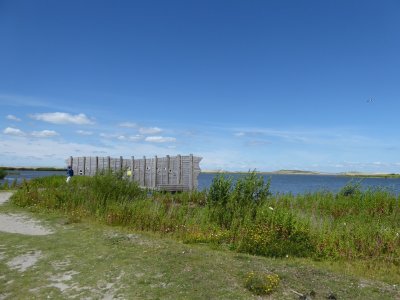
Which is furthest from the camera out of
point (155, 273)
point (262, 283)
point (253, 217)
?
point (253, 217)

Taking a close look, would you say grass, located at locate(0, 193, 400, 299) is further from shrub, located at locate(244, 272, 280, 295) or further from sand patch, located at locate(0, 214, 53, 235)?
sand patch, located at locate(0, 214, 53, 235)

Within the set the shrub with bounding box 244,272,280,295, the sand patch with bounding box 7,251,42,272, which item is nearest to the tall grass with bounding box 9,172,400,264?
the shrub with bounding box 244,272,280,295

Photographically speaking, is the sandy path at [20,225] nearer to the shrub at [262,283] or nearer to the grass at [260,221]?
the grass at [260,221]

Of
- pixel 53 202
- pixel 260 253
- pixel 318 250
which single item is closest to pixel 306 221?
pixel 318 250

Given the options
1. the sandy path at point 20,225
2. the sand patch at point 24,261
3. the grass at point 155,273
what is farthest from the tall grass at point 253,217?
the sand patch at point 24,261

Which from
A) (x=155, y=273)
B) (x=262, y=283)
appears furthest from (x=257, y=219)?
(x=262, y=283)

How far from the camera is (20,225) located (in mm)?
11578

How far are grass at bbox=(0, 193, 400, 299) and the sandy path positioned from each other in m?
1.48

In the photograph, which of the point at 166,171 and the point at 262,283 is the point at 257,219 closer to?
the point at 262,283

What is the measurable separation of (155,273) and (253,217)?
16.7 ft

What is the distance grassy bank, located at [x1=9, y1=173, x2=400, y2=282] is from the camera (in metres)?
8.67

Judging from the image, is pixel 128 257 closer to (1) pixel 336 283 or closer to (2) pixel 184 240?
(2) pixel 184 240

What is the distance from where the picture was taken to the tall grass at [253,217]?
8.86 meters

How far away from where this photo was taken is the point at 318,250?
28.6ft
